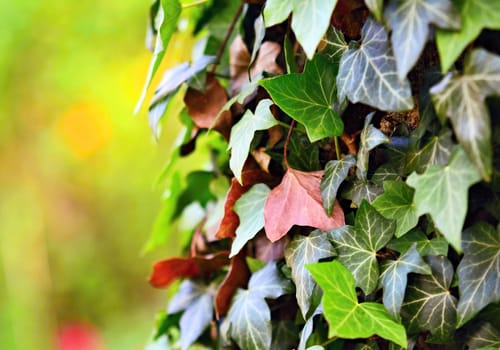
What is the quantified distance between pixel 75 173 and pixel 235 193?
275 centimetres

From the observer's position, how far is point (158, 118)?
674 millimetres

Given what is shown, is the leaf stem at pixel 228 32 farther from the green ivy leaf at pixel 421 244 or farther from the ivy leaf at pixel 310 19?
A: the green ivy leaf at pixel 421 244

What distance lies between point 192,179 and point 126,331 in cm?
255

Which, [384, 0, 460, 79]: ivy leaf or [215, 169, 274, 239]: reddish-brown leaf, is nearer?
[384, 0, 460, 79]: ivy leaf

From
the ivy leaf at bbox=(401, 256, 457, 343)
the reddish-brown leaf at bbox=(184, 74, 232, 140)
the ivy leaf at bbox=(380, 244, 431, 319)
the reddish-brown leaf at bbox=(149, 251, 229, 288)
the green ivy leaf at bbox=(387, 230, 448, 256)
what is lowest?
the reddish-brown leaf at bbox=(149, 251, 229, 288)

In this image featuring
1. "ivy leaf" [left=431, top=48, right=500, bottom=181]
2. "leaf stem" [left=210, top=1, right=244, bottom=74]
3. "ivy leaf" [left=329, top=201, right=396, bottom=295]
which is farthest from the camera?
"leaf stem" [left=210, top=1, right=244, bottom=74]

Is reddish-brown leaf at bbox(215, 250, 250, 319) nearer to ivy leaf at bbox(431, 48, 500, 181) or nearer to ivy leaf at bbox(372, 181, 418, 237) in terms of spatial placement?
ivy leaf at bbox(372, 181, 418, 237)

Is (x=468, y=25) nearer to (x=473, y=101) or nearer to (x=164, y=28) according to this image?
(x=473, y=101)

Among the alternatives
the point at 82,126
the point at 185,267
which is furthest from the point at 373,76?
the point at 82,126

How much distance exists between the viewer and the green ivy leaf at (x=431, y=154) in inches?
17.0

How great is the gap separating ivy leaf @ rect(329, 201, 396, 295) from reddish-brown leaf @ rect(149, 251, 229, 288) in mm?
235

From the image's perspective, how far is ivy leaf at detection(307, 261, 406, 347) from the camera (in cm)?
45

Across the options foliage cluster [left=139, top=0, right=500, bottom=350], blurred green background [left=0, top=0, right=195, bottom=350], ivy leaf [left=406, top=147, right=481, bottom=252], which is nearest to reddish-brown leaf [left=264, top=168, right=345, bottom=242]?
foliage cluster [left=139, top=0, right=500, bottom=350]

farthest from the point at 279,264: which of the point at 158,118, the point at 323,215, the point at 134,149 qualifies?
the point at 134,149
